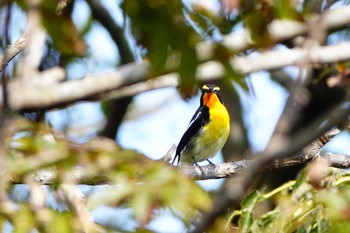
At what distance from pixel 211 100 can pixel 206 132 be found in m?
0.41

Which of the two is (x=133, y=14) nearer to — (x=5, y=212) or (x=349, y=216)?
(x=5, y=212)

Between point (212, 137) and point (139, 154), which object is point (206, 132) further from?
point (139, 154)

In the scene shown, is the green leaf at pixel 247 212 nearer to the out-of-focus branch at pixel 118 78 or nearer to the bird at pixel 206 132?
the out-of-focus branch at pixel 118 78

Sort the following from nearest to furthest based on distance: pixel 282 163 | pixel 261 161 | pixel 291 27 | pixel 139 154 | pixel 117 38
Result: pixel 261 161, pixel 139 154, pixel 282 163, pixel 291 27, pixel 117 38

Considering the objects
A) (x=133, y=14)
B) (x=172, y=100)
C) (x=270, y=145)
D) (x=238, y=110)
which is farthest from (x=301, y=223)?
(x=172, y=100)

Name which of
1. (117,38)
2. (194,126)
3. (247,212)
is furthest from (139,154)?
(194,126)

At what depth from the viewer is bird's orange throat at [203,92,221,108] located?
715 cm

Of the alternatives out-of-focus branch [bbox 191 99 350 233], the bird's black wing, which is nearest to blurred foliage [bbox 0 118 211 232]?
out-of-focus branch [bbox 191 99 350 233]

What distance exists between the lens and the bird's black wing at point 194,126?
695cm

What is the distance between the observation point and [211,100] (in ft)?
23.6

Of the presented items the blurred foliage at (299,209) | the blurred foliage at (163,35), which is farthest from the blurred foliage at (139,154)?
the blurred foliage at (299,209)

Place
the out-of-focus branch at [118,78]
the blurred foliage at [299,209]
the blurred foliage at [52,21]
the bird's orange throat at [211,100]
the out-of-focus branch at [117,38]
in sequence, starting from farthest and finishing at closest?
1. the bird's orange throat at [211,100]
2. the out-of-focus branch at [117,38]
3. the out-of-focus branch at [118,78]
4. the blurred foliage at [299,209]
5. the blurred foliage at [52,21]

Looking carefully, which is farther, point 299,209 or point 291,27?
point 291,27

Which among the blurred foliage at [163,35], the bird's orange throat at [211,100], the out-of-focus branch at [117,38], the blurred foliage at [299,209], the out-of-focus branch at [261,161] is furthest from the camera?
the bird's orange throat at [211,100]
